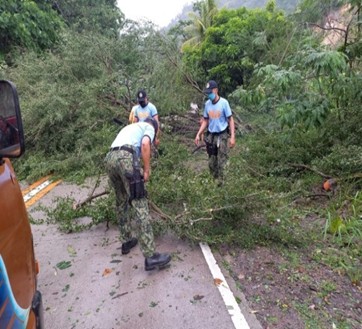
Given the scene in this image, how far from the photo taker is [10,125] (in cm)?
164

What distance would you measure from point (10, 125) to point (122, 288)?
2414 millimetres

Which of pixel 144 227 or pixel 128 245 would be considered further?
pixel 128 245

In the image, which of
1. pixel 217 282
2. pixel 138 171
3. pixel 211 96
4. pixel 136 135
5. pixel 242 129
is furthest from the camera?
pixel 242 129

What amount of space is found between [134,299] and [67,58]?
8.20 m

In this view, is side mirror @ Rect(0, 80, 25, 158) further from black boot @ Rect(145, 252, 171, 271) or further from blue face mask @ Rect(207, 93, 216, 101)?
blue face mask @ Rect(207, 93, 216, 101)

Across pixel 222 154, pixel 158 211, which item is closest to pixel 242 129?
pixel 222 154

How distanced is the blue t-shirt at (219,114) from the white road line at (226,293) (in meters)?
2.32

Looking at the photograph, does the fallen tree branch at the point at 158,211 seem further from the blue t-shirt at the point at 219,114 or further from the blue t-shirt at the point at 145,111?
the blue t-shirt at the point at 145,111

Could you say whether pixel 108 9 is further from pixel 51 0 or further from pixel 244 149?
pixel 244 149

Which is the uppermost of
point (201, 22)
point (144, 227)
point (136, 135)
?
point (201, 22)

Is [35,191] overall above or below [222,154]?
below

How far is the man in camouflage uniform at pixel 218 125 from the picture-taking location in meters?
5.91

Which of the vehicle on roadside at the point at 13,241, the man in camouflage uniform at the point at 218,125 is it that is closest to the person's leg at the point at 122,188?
the vehicle on roadside at the point at 13,241

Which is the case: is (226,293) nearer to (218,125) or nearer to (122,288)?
(122,288)
